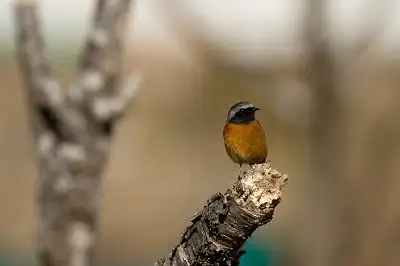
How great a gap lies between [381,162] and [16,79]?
1750 centimetres

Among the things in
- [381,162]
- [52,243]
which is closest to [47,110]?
[52,243]

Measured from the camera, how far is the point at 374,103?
36.0 ft

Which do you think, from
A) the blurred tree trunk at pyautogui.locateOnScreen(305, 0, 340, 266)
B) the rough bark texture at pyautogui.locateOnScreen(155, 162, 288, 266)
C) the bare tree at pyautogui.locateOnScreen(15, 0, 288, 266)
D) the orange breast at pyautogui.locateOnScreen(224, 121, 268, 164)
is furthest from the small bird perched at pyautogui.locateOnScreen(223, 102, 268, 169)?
the blurred tree trunk at pyautogui.locateOnScreen(305, 0, 340, 266)

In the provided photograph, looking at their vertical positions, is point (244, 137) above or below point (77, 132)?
above

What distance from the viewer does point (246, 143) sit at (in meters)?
2.90

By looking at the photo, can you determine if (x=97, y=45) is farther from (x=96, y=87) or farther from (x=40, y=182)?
(x=40, y=182)

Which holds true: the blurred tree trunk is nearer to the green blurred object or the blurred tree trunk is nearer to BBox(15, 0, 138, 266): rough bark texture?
the green blurred object

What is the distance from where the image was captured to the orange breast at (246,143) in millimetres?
2859

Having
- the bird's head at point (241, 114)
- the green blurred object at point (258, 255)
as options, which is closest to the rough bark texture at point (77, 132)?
the bird's head at point (241, 114)

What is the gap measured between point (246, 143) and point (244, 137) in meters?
0.03

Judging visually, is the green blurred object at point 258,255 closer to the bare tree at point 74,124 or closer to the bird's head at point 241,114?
the bare tree at point 74,124

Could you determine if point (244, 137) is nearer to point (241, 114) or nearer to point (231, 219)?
point (241, 114)

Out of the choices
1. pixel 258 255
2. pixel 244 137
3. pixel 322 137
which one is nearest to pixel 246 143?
pixel 244 137

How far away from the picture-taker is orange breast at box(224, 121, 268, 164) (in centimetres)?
286
